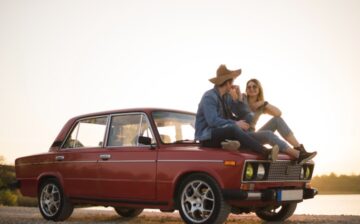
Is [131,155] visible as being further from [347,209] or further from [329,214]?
[347,209]

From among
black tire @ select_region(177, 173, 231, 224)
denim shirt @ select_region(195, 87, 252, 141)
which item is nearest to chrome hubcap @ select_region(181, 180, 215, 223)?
black tire @ select_region(177, 173, 231, 224)

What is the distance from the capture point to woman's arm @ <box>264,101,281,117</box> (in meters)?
8.19

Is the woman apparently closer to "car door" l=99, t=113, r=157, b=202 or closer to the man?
the man

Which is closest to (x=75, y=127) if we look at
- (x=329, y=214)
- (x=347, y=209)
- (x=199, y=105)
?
(x=199, y=105)

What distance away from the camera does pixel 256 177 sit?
23.4 feet

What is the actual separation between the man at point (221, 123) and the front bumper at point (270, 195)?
19.1 inches

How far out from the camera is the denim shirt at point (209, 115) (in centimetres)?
748

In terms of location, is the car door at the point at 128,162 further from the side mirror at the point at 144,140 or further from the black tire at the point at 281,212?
the black tire at the point at 281,212

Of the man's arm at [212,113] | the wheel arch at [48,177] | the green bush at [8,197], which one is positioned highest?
the man's arm at [212,113]

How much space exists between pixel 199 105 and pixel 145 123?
94 cm

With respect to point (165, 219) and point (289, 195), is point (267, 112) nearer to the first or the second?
point (289, 195)

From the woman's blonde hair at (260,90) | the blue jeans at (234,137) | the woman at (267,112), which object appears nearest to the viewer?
the blue jeans at (234,137)

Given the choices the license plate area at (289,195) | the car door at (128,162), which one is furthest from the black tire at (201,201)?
the license plate area at (289,195)

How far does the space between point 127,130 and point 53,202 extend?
224 centimetres
